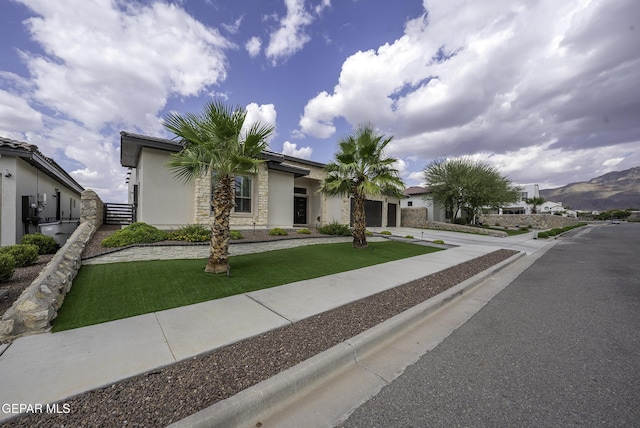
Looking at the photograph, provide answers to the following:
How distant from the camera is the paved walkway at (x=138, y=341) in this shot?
2.47 m

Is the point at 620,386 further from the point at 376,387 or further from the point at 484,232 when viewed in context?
the point at 484,232

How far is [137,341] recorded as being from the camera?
3217 mm

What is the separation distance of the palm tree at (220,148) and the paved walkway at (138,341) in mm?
1835

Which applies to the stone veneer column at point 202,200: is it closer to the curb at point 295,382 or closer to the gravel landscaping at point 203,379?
the gravel landscaping at point 203,379

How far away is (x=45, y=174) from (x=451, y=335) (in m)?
16.1

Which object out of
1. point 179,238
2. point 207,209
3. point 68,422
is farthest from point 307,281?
point 207,209

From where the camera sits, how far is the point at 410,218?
92.8 ft

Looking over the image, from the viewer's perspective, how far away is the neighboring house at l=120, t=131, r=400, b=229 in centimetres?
1047

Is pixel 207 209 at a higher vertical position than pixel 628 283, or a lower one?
higher

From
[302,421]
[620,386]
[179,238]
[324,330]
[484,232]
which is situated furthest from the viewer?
[484,232]

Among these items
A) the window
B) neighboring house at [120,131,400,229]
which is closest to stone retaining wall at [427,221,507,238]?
neighboring house at [120,131,400,229]

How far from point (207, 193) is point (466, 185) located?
22870 mm

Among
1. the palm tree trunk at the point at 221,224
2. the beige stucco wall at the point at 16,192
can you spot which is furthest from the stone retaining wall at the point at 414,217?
the beige stucco wall at the point at 16,192

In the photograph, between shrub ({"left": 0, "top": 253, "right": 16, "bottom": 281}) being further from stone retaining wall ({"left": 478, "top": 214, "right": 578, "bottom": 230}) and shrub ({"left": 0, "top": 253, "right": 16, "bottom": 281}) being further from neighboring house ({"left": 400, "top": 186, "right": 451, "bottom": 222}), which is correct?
stone retaining wall ({"left": 478, "top": 214, "right": 578, "bottom": 230})
